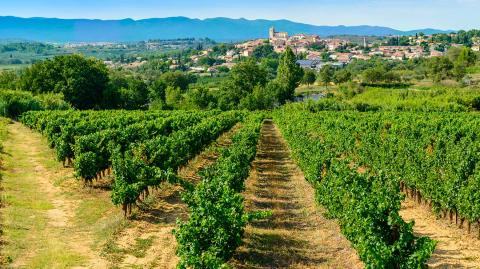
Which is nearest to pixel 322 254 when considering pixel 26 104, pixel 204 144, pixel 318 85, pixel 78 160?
pixel 78 160

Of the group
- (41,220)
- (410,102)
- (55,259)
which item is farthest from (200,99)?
(55,259)

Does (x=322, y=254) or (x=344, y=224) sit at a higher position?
(x=344, y=224)

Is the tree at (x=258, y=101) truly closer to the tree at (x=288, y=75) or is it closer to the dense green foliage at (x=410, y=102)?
the tree at (x=288, y=75)

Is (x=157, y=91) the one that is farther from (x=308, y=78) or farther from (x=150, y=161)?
(x=150, y=161)

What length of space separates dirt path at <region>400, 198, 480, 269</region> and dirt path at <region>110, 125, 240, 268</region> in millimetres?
9766

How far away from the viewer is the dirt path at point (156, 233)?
16.5m

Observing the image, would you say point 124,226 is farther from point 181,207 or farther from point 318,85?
point 318,85

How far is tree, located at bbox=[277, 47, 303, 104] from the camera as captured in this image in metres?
112

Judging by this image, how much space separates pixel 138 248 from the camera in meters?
17.7

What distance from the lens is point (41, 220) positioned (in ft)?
68.6

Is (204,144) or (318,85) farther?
(318,85)

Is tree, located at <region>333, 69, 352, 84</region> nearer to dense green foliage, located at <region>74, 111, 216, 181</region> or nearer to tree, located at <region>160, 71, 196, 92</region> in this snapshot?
tree, located at <region>160, 71, 196, 92</region>

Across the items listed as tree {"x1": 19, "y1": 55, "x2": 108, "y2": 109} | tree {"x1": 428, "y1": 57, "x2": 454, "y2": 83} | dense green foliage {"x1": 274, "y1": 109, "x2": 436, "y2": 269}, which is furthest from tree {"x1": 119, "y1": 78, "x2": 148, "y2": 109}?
tree {"x1": 428, "y1": 57, "x2": 454, "y2": 83}

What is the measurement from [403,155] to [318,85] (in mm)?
125339
